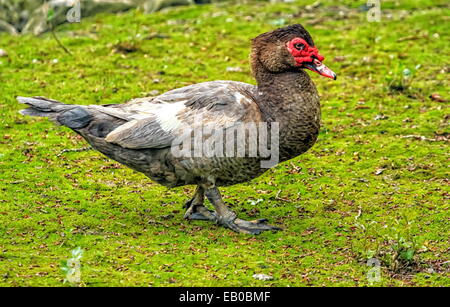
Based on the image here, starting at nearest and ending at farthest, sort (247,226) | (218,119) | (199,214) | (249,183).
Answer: (218,119) < (247,226) < (199,214) < (249,183)

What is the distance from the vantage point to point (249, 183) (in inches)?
323

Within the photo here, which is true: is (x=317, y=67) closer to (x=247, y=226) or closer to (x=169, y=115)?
(x=169, y=115)

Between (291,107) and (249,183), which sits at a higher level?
(291,107)

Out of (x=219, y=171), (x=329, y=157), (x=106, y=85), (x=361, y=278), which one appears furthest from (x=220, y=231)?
(x=106, y=85)

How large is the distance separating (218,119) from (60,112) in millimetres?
1446

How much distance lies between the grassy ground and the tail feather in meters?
0.83

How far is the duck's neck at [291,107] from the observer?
266 inches

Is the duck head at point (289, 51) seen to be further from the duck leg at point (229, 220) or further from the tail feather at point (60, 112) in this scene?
the tail feather at point (60, 112)

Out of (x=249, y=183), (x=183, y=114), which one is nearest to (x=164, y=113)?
(x=183, y=114)

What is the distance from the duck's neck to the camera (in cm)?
675

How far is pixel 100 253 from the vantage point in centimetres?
613

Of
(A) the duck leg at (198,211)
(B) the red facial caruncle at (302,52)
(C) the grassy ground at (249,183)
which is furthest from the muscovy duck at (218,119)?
(C) the grassy ground at (249,183)

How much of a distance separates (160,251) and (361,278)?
161 cm

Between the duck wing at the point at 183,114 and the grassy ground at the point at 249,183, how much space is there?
79 cm
